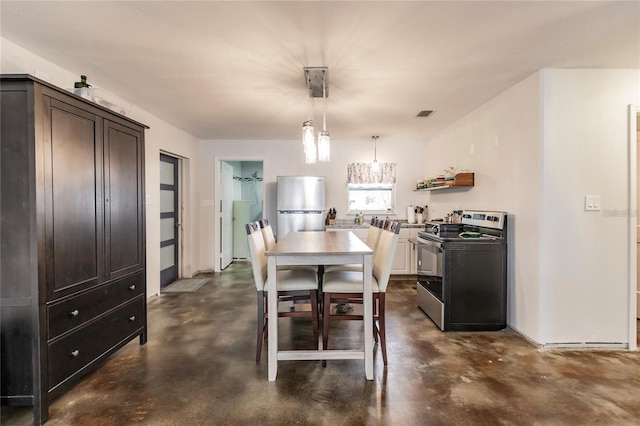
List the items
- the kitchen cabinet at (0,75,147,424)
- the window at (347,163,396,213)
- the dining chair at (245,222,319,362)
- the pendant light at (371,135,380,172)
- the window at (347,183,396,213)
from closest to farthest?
1. the kitchen cabinet at (0,75,147,424)
2. the dining chair at (245,222,319,362)
3. the pendant light at (371,135,380,172)
4. the window at (347,163,396,213)
5. the window at (347,183,396,213)

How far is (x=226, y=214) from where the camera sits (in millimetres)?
5734

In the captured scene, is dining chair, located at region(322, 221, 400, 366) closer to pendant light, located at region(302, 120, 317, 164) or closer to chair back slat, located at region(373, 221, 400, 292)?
chair back slat, located at region(373, 221, 400, 292)

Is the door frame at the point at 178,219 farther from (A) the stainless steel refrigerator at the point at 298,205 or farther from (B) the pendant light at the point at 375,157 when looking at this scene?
(B) the pendant light at the point at 375,157

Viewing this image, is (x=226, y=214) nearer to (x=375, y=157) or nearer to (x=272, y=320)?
(x=375, y=157)

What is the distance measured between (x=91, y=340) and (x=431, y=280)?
9.70 ft

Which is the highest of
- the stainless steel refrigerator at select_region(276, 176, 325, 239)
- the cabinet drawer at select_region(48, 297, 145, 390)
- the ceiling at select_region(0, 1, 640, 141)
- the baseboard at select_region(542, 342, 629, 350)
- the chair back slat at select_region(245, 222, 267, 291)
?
the ceiling at select_region(0, 1, 640, 141)

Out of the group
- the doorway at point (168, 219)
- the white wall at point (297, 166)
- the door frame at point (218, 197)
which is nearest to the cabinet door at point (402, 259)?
the white wall at point (297, 166)

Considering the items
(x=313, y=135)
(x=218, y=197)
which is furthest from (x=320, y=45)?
(x=218, y=197)

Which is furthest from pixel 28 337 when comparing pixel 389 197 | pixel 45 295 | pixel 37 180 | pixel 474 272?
pixel 389 197

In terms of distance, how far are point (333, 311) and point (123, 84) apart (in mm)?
3196

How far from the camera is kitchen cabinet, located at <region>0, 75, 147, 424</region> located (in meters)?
1.62

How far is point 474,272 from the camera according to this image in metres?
2.87

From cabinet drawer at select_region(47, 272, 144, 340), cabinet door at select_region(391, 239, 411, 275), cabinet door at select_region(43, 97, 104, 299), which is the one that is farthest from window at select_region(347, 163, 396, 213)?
cabinet door at select_region(43, 97, 104, 299)

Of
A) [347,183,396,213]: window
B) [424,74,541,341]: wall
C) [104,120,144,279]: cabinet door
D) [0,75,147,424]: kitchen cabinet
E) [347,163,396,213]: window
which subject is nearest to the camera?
[0,75,147,424]: kitchen cabinet
